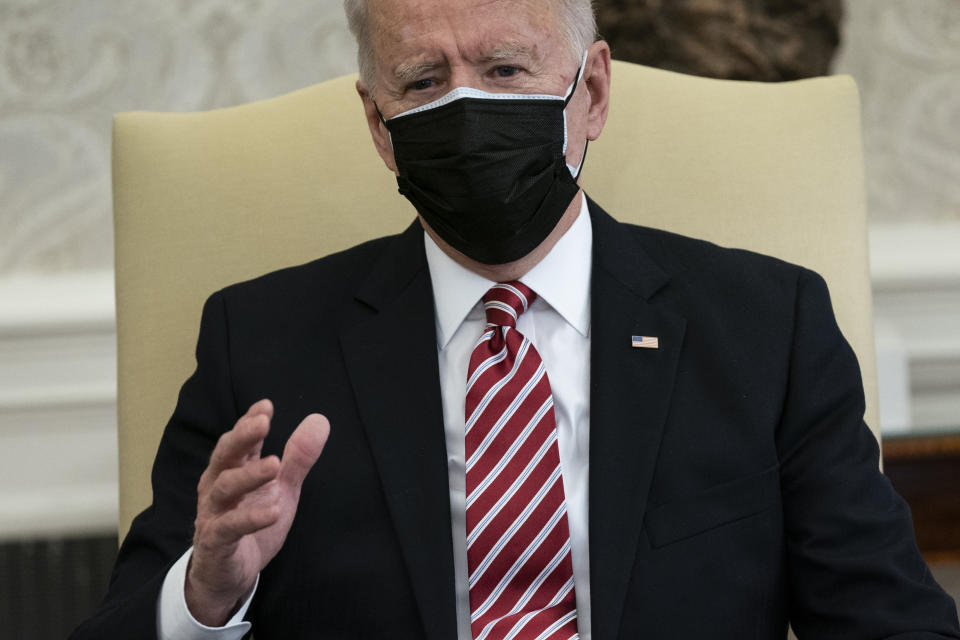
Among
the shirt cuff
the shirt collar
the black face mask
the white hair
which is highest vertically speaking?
the white hair

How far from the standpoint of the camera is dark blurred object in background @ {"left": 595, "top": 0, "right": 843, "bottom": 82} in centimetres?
179

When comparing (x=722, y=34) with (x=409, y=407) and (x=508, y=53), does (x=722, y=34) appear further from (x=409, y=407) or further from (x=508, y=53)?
(x=409, y=407)

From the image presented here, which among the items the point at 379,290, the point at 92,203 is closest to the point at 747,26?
the point at 379,290

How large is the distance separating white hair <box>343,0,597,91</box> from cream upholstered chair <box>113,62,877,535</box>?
8.3 inches

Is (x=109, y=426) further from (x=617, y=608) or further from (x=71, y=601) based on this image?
(x=617, y=608)

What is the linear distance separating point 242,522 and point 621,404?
418 mm

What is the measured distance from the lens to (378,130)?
126cm

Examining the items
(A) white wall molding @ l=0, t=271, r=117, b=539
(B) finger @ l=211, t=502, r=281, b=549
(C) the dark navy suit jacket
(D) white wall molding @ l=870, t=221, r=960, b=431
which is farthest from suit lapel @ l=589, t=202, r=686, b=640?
(A) white wall molding @ l=0, t=271, r=117, b=539

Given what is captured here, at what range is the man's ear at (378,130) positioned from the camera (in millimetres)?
1244

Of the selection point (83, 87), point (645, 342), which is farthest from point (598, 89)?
point (83, 87)

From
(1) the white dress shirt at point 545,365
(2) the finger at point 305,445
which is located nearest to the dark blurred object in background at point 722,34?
(1) the white dress shirt at point 545,365

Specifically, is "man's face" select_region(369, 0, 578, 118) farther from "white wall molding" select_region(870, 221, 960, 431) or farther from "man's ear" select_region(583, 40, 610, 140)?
"white wall molding" select_region(870, 221, 960, 431)

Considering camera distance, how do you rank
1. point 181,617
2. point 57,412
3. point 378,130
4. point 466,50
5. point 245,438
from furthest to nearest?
1. point 57,412
2. point 378,130
3. point 466,50
4. point 181,617
5. point 245,438

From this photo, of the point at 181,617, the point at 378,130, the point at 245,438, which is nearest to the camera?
the point at 245,438
